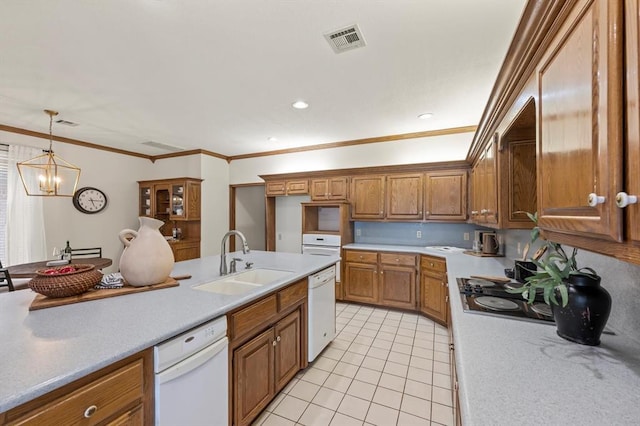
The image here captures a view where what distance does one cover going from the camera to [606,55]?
65cm

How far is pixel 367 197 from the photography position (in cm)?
419

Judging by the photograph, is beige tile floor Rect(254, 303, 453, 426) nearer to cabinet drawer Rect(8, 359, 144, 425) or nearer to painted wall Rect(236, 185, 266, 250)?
cabinet drawer Rect(8, 359, 144, 425)

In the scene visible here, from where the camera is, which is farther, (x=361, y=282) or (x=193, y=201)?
(x=193, y=201)

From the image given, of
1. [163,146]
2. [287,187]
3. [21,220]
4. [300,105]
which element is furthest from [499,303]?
[21,220]

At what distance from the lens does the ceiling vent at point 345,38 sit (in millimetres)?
1838

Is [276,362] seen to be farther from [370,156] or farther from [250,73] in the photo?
[370,156]

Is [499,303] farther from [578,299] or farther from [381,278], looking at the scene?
[381,278]

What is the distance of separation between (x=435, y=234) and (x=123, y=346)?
3998mm

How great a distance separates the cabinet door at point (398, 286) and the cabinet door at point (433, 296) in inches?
4.9

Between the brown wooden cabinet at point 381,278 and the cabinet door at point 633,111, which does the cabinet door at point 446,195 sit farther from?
the cabinet door at point 633,111

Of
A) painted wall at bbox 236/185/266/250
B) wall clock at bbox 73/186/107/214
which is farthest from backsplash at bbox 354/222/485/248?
wall clock at bbox 73/186/107/214

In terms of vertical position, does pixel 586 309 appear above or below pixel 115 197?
below

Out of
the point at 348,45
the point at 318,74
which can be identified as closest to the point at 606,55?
the point at 348,45

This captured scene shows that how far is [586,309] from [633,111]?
0.82m
